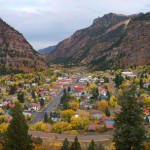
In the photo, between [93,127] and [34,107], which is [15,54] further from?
[93,127]

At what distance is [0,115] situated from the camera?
227 ft

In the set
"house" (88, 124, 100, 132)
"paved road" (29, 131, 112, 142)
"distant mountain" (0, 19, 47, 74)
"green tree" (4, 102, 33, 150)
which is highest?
"distant mountain" (0, 19, 47, 74)

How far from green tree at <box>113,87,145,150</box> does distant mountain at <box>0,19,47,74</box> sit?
143 metres

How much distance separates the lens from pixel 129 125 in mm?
18266

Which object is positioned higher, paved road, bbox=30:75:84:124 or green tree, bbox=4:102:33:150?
green tree, bbox=4:102:33:150

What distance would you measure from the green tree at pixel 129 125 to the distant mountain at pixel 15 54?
142911 mm

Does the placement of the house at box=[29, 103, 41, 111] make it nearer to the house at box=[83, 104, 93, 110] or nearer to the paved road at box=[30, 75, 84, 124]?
the paved road at box=[30, 75, 84, 124]

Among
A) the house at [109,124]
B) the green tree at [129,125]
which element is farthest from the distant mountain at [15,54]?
the green tree at [129,125]

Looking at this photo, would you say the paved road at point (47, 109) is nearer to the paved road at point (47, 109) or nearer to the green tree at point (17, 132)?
the paved road at point (47, 109)

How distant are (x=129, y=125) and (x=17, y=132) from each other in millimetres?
6485

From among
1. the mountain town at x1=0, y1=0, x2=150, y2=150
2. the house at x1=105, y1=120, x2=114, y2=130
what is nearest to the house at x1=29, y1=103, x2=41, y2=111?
the mountain town at x1=0, y1=0, x2=150, y2=150

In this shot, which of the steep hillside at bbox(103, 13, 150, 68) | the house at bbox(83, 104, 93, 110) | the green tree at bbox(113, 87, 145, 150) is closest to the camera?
the green tree at bbox(113, 87, 145, 150)

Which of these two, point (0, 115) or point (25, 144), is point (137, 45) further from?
point (25, 144)

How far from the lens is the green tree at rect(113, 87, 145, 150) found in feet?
59.4
